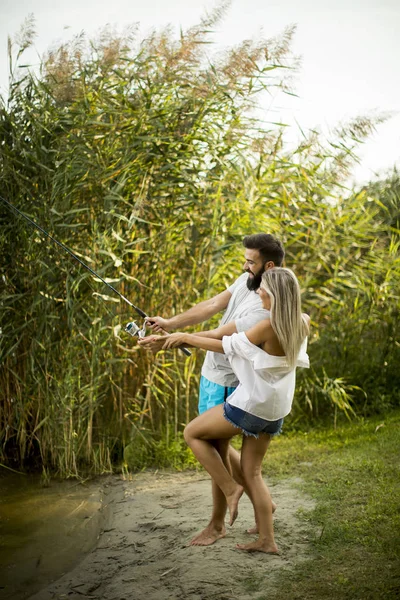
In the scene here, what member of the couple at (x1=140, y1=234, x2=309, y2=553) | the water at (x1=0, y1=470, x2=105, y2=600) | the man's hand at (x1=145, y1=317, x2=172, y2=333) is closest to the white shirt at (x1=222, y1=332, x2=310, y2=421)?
the couple at (x1=140, y1=234, x2=309, y2=553)

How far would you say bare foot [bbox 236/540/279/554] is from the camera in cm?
327

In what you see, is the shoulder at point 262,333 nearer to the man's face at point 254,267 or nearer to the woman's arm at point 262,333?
the woman's arm at point 262,333

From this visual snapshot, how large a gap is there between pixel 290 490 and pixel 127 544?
114 cm

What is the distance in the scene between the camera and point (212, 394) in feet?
11.3

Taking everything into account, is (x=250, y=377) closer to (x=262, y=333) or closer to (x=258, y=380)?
(x=258, y=380)

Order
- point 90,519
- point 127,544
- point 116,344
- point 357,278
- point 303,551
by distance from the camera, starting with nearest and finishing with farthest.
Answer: point 303,551, point 127,544, point 90,519, point 116,344, point 357,278

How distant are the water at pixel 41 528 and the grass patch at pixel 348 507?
1186mm

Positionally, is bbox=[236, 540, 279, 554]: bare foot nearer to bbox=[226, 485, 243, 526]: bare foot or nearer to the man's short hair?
bbox=[226, 485, 243, 526]: bare foot

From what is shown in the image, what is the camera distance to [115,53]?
16.8ft

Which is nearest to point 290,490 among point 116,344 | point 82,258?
point 116,344

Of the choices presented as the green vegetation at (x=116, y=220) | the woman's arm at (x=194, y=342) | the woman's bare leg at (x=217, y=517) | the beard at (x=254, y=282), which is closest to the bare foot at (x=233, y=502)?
the woman's bare leg at (x=217, y=517)

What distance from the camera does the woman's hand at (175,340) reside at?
3301 mm

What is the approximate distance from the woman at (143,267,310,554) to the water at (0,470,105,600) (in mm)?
1010

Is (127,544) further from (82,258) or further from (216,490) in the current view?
(82,258)
